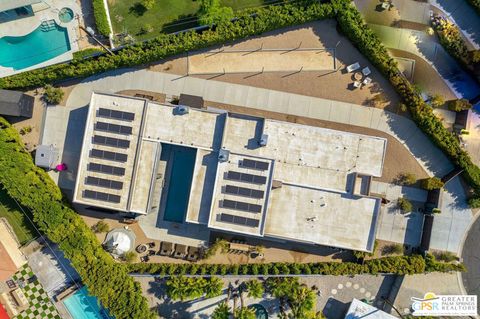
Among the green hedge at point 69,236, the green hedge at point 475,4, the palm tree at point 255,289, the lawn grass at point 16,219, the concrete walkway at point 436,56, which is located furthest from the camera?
the lawn grass at point 16,219

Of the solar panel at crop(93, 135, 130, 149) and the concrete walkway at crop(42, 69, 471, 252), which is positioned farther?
the concrete walkway at crop(42, 69, 471, 252)

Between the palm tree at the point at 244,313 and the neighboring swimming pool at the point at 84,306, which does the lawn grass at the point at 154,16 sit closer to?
the neighboring swimming pool at the point at 84,306

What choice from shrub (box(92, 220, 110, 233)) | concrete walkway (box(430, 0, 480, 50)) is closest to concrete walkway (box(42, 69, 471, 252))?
shrub (box(92, 220, 110, 233))

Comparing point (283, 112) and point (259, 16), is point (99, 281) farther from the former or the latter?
point (259, 16)

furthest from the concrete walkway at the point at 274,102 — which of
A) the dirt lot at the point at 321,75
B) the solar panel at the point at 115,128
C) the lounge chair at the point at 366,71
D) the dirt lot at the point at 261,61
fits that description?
the solar panel at the point at 115,128

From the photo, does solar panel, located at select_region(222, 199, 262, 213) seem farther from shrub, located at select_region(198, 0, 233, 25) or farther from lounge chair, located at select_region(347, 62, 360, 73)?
shrub, located at select_region(198, 0, 233, 25)

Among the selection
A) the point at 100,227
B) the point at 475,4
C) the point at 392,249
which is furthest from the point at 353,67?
the point at 100,227
